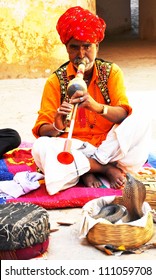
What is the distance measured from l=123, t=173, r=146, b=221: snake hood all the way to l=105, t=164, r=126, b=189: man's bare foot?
74cm

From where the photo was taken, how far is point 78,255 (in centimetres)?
392

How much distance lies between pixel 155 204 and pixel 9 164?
4.41 feet

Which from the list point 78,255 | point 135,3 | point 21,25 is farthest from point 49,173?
point 135,3

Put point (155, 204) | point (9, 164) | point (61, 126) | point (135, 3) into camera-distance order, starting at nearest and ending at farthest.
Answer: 1. point (155, 204)
2. point (61, 126)
3. point (9, 164)
4. point (135, 3)

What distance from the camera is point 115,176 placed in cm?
489

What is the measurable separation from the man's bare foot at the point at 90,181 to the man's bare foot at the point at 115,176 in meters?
0.07

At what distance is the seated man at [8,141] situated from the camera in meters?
5.63

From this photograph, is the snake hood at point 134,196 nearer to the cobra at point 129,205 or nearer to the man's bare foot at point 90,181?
the cobra at point 129,205

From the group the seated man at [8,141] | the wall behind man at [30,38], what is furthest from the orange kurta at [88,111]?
the wall behind man at [30,38]

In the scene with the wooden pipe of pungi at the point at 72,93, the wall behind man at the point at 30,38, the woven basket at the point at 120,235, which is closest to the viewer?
the woven basket at the point at 120,235

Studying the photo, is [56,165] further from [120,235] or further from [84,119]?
[120,235]

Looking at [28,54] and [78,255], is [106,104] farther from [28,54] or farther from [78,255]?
[28,54]

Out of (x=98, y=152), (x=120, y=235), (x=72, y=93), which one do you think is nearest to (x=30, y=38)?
(x=98, y=152)

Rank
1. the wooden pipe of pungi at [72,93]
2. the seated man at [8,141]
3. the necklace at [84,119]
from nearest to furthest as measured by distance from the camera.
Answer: the wooden pipe of pungi at [72,93], the necklace at [84,119], the seated man at [8,141]
